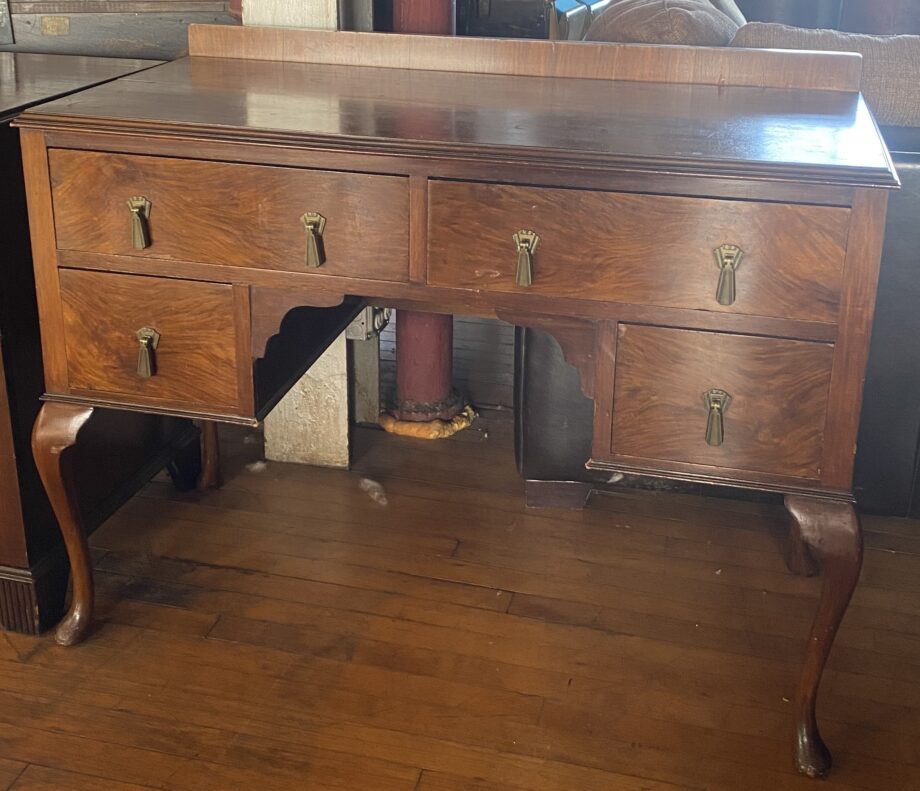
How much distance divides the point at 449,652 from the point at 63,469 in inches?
23.8

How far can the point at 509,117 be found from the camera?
148cm

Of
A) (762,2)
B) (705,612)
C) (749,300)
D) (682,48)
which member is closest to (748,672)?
(705,612)

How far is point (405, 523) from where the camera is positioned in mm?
2084

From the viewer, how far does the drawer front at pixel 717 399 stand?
1343 mm

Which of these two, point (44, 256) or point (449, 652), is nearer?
point (44, 256)

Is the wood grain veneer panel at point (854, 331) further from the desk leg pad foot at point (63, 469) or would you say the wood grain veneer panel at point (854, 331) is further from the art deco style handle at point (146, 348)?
the desk leg pad foot at point (63, 469)

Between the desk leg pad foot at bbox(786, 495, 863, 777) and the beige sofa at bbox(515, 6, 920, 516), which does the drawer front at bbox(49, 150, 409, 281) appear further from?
the beige sofa at bbox(515, 6, 920, 516)

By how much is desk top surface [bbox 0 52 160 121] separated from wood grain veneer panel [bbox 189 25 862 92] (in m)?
0.15

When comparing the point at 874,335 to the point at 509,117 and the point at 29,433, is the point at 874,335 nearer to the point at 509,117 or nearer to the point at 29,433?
the point at 509,117

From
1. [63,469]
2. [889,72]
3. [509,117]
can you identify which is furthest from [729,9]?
[63,469]

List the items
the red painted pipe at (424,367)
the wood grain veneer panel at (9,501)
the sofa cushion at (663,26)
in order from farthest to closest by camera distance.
Result: the red painted pipe at (424,367), the sofa cushion at (663,26), the wood grain veneer panel at (9,501)

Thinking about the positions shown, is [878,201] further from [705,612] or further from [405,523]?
[405,523]

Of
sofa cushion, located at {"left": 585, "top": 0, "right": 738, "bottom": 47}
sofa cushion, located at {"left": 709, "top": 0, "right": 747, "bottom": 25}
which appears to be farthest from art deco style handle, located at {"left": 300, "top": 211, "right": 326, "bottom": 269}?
sofa cushion, located at {"left": 709, "top": 0, "right": 747, "bottom": 25}

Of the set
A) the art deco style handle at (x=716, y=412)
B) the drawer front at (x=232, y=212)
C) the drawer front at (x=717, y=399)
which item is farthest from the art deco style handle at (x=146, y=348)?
the art deco style handle at (x=716, y=412)
